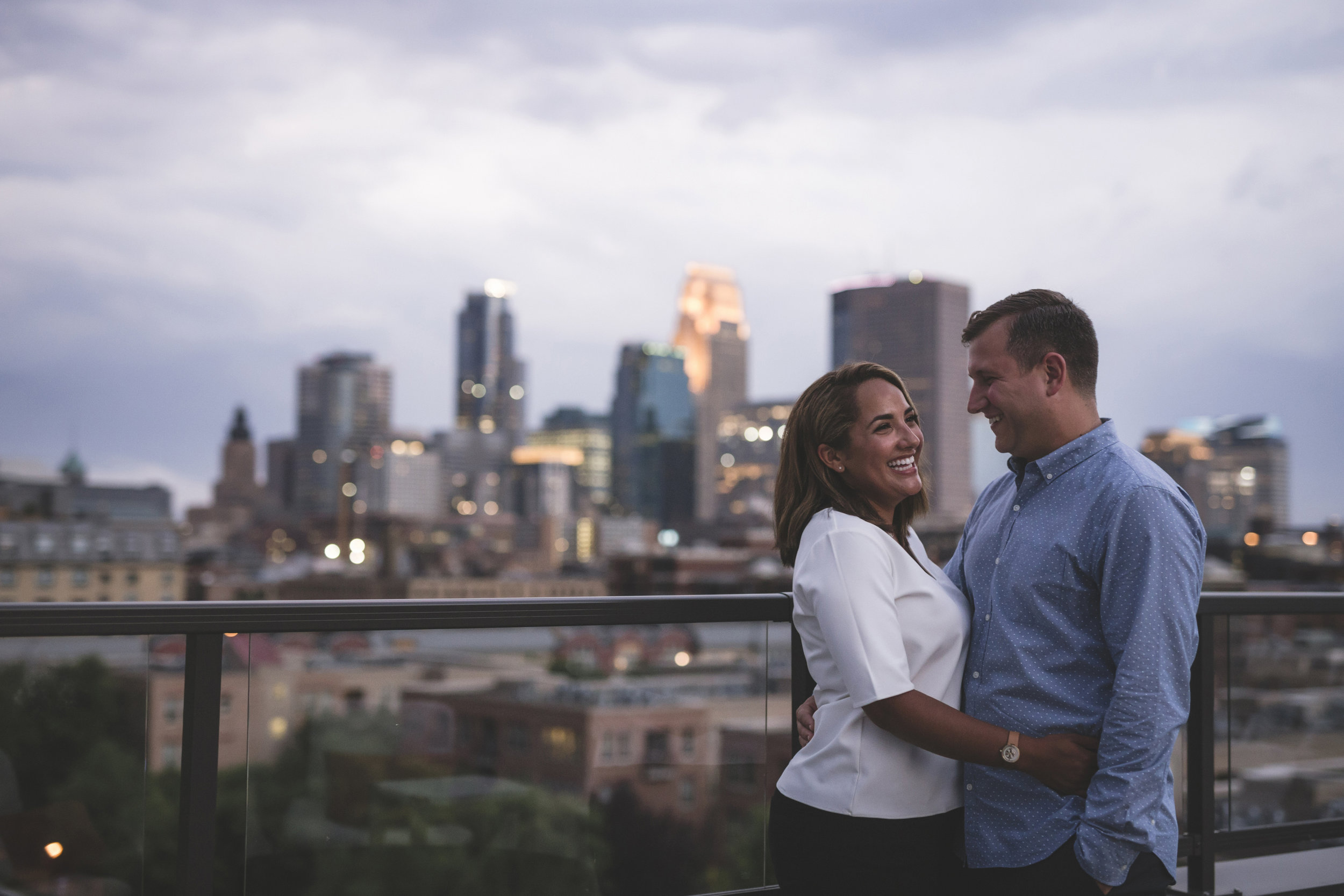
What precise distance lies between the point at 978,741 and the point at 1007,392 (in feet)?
1.98

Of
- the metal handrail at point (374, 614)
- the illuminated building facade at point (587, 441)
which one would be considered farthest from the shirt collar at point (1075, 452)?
the illuminated building facade at point (587, 441)

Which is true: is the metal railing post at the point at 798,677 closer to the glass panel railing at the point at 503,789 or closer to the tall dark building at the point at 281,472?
the glass panel railing at the point at 503,789

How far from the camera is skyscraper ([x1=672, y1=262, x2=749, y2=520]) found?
177 meters

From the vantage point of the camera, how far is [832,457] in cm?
200

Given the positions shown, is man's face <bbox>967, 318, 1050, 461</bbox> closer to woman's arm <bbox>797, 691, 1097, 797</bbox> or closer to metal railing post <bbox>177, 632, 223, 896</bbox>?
woman's arm <bbox>797, 691, 1097, 797</bbox>

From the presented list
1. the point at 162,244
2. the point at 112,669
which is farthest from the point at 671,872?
the point at 162,244

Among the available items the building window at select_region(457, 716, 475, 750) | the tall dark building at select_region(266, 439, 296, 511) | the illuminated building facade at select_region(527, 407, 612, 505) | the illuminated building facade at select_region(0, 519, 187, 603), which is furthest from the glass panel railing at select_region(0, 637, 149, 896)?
the illuminated building facade at select_region(527, 407, 612, 505)

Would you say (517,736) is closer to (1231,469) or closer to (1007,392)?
(1007,392)

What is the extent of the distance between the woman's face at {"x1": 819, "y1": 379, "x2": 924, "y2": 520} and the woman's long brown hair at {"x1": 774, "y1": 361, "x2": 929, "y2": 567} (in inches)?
0.5

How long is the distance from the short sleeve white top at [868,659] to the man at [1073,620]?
0.07m

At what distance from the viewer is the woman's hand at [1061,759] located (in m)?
1.84

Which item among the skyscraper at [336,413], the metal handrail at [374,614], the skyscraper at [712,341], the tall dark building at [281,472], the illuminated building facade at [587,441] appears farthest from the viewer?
the skyscraper at [712,341]

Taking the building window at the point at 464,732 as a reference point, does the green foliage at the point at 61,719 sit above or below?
above

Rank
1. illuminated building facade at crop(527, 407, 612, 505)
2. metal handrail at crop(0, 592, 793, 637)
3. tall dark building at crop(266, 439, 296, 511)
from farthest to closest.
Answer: illuminated building facade at crop(527, 407, 612, 505), tall dark building at crop(266, 439, 296, 511), metal handrail at crop(0, 592, 793, 637)
